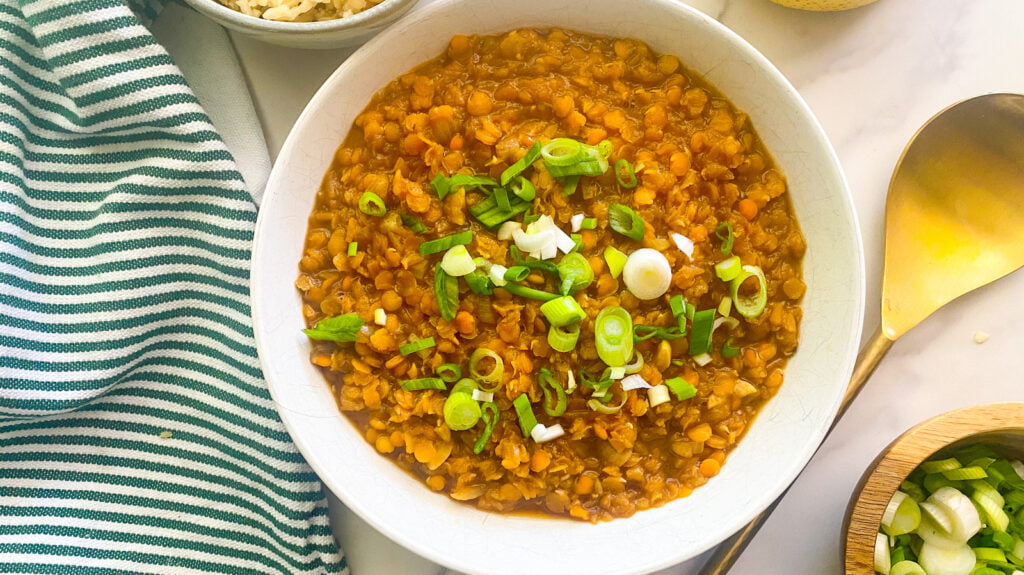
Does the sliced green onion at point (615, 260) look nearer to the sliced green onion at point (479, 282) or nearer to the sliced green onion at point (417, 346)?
the sliced green onion at point (479, 282)

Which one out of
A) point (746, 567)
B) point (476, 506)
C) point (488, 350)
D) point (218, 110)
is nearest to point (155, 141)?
point (218, 110)

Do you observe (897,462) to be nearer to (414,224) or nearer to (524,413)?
(524,413)

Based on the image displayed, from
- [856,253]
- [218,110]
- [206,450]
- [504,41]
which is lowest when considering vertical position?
[206,450]

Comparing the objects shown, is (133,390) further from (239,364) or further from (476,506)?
(476,506)

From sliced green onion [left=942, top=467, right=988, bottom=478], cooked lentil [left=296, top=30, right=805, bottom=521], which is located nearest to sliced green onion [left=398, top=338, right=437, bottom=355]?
cooked lentil [left=296, top=30, right=805, bottom=521]

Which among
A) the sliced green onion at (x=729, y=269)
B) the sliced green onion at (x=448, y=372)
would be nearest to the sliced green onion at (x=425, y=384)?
the sliced green onion at (x=448, y=372)

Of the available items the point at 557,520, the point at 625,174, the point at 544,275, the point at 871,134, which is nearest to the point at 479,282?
the point at 544,275
